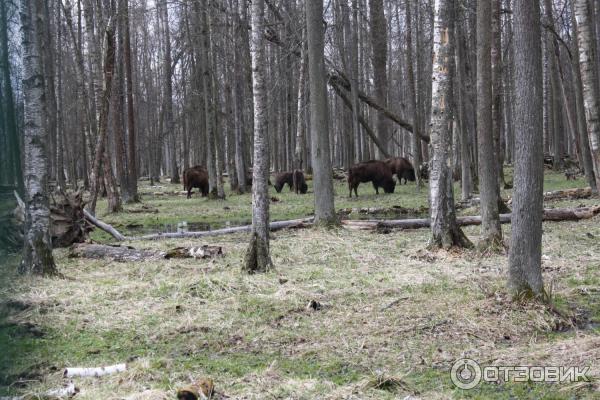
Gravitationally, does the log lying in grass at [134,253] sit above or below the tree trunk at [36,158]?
below

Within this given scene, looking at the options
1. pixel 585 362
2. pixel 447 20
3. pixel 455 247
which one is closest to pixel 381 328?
pixel 585 362

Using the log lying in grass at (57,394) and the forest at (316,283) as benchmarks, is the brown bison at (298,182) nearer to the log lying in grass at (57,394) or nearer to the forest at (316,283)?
the forest at (316,283)

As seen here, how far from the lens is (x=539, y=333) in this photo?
5.27 meters

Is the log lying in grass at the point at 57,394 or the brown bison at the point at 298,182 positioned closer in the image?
the log lying in grass at the point at 57,394

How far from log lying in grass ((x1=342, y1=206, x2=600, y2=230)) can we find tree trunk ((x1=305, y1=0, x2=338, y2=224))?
2.04 ft

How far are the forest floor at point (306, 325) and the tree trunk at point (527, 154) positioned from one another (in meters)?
0.38

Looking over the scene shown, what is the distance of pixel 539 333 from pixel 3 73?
4.88 m

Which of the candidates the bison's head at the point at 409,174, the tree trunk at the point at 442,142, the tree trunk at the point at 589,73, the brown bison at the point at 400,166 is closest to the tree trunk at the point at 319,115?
the tree trunk at the point at 442,142

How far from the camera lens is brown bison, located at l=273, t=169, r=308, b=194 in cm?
2442

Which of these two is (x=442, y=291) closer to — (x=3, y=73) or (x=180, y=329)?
(x=180, y=329)

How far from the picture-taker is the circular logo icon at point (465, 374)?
14.0ft

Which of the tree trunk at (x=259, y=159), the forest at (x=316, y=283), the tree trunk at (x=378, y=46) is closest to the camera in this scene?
the forest at (x=316, y=283)

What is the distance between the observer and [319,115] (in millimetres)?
12695

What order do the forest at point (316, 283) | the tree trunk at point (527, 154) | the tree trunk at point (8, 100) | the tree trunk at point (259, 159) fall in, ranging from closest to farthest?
the tree trunk at point (8, 100) < the forest at point (316, 283) < the tree trunk at point (527, 154) < the tree trunk at point (259, 159)
